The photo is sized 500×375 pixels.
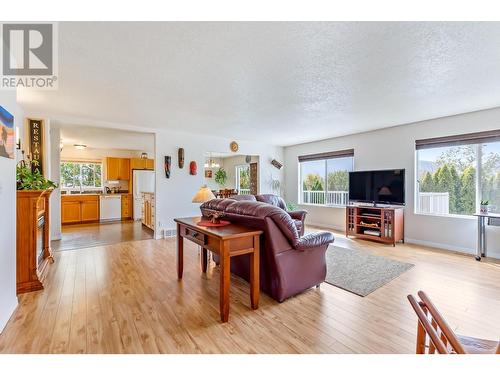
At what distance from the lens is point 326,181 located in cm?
657

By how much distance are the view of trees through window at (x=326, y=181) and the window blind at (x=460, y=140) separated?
1.57 m

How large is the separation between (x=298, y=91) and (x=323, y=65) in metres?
0.70

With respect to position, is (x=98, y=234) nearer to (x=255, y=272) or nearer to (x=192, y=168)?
(x=192, y=168)

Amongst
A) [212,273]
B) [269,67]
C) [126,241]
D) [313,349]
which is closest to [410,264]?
[313,349]

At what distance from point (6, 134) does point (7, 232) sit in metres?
0.83

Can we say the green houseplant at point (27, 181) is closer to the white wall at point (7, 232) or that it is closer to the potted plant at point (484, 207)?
the white wall at point (7, 232)

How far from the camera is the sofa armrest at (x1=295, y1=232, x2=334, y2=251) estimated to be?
2385mm

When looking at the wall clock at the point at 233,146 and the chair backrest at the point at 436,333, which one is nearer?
the chair backrest at the point at 436,333

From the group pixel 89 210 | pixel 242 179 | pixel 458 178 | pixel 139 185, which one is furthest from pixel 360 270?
pixel 89 210

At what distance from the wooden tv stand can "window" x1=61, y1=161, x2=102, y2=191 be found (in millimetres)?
7696

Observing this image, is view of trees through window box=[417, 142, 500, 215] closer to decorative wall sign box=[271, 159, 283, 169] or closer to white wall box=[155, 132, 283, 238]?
decorative wall sign box=[271, 159, 283, 169]

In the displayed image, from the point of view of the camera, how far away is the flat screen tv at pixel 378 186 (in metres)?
4.66

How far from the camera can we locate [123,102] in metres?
3.49

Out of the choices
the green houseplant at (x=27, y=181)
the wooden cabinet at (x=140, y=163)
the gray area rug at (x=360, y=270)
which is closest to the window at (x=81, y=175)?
the wooden cabinet at (x=140, y=163)
